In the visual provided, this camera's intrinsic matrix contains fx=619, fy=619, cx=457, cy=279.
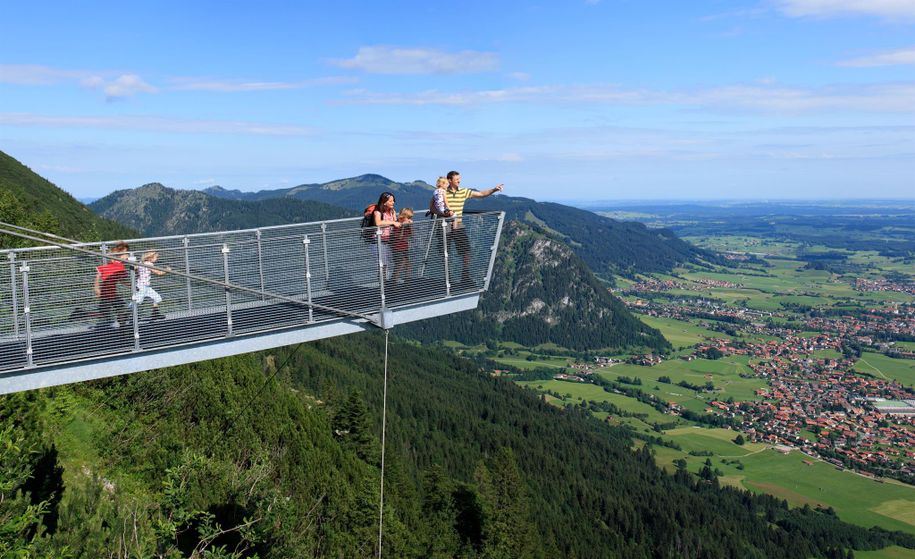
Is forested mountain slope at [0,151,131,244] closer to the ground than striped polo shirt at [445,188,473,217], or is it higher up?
higher up

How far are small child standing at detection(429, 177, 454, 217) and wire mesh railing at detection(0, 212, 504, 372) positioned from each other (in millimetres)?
335

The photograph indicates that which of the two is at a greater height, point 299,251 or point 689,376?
Answer: point 299,251

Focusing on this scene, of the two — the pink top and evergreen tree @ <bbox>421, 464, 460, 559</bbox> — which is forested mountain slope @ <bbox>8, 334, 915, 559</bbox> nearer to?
evergreen tree @ <bbox>421, 464, 460, 559</bbox>

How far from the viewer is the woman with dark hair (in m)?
14.1

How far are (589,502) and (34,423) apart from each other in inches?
3895

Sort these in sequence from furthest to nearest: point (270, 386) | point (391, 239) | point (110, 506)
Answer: point (270, 386)
point (110, 506)
point (391, 239)

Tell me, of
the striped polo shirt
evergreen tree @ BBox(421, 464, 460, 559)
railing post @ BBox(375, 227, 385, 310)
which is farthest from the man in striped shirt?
evergreen tree @ BBox(421, 464, 460, 559)

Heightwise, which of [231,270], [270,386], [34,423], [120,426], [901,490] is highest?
[231,270]

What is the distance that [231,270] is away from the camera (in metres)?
12.7

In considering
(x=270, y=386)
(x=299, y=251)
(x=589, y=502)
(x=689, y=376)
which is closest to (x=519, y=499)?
(x=270, y=386)

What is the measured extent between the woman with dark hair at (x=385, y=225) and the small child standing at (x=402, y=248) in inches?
4.7

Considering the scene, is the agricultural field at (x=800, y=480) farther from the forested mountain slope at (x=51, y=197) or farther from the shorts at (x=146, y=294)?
the shorts at (x=146, y=294)

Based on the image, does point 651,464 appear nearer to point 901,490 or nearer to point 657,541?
point 657,541

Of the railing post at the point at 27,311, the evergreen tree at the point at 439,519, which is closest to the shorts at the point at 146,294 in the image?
the railing post at the point at 27,311
